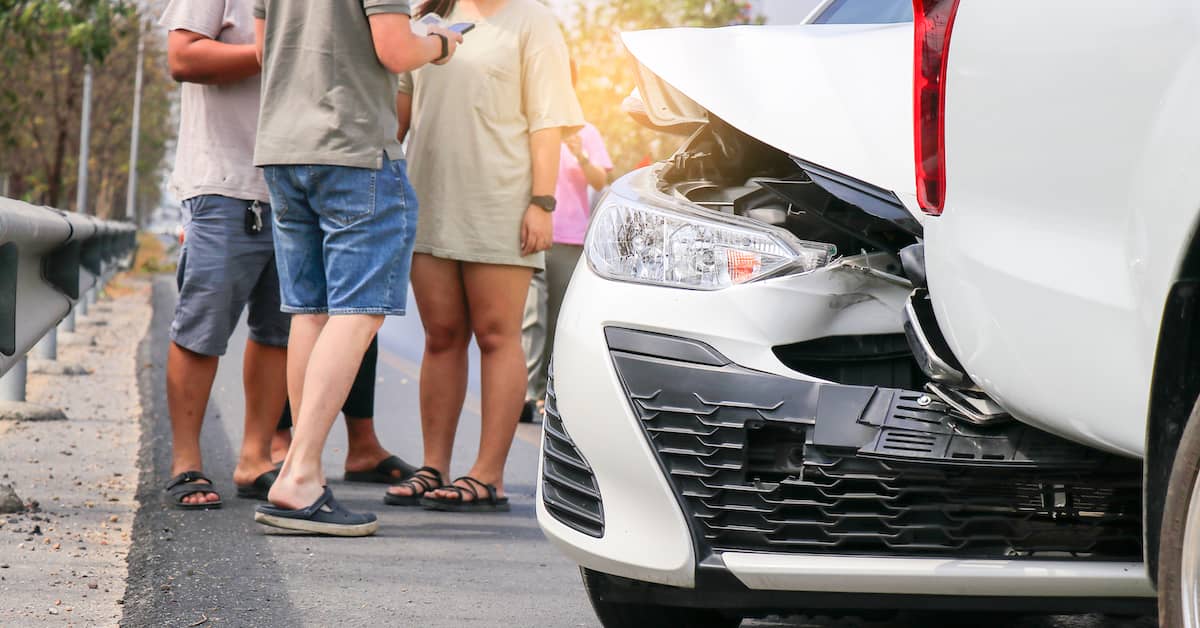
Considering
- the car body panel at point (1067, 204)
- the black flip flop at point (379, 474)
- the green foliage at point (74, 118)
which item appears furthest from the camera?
the green foliage at point (74, 118)

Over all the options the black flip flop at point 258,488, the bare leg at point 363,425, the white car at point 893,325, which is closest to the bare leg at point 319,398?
the black flip flop at point 258,488

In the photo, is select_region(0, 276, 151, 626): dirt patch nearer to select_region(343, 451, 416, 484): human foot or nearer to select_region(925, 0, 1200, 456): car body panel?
select_region(343, 451, 416, 484): human foot

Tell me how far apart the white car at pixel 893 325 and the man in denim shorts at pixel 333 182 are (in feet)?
4.48

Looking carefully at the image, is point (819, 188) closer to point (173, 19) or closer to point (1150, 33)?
point (1150, 33)

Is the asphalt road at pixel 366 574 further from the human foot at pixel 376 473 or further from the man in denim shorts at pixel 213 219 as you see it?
the man in denim shorts at pixel 213 219

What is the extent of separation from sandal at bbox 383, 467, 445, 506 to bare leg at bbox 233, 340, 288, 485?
41 centimetres

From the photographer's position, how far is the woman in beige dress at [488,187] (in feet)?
16.1

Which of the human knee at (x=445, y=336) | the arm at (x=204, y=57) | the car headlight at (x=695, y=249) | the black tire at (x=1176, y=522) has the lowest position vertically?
the human knee at (x=445, y=336)

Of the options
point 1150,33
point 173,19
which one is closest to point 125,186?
point 173,19

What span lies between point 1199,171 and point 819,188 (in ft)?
3.55

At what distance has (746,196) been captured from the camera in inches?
114

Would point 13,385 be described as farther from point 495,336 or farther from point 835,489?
point 835,489

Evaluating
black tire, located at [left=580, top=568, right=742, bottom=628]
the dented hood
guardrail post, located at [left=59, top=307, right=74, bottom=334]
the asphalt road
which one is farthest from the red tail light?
guardrail post, located at [left=59, top=307, right=74, bottom=334]

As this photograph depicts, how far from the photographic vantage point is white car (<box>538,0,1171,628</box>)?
6.29 ft
